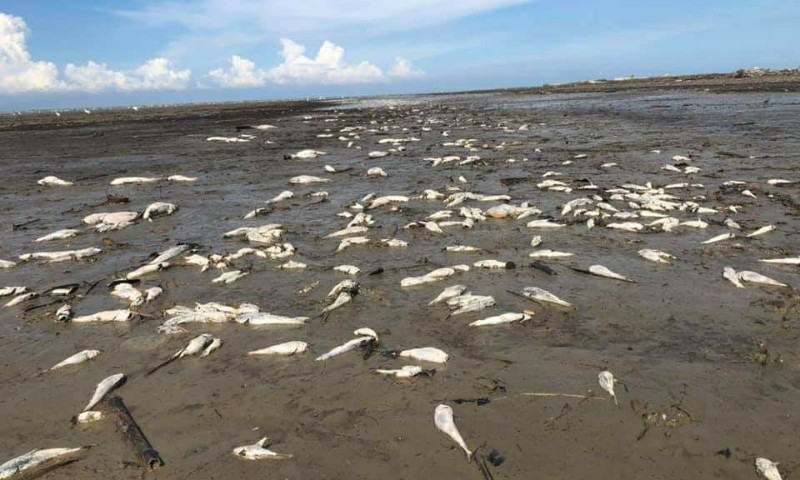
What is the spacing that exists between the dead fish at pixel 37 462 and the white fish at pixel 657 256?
6.80 meters

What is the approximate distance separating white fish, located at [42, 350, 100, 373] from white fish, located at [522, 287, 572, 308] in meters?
4.73

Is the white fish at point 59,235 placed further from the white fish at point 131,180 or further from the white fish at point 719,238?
the white fish at point 719,238

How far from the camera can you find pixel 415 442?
3.77 m

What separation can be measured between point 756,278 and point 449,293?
367 cm

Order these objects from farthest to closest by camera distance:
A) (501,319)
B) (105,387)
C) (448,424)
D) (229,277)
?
1. (229,277)
2. (501,319)
3. (105,387)
4. (448,424)

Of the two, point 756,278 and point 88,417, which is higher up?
point 756,278

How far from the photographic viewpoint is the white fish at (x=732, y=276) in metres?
6.20

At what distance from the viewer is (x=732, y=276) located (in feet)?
20.8

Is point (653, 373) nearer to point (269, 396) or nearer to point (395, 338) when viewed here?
point (395, 338)

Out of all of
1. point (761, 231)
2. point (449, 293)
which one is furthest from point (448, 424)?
point (761, 231)

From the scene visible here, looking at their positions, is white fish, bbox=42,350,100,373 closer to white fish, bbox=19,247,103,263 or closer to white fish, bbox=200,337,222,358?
white fish, bbox=200,337,222,358

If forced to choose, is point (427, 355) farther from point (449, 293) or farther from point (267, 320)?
point (267, 320)

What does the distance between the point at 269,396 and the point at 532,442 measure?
7.21 feet

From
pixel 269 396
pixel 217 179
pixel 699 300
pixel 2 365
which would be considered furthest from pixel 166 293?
pixel 217 179
